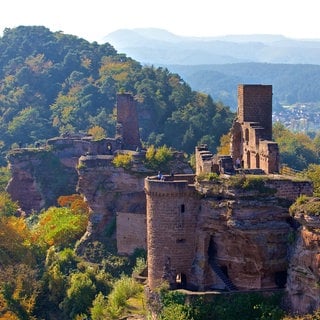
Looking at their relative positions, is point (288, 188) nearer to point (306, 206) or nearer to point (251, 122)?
point (306, 206)

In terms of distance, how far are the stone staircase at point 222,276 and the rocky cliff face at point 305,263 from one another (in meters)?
2.83

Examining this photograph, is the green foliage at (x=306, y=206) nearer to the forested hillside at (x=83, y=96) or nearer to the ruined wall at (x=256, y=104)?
the ruined wall at (x=256, y=104)

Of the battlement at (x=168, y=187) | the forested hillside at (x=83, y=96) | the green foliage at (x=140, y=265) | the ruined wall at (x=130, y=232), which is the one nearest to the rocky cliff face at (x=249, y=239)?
the battlement at (x=168, y=187)

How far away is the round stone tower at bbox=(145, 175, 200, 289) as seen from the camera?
36.1m

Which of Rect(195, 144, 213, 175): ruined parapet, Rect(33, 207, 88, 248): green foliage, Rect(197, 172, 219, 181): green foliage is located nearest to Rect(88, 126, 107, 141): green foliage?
Rect(33, 207, 88, 248): green foliage

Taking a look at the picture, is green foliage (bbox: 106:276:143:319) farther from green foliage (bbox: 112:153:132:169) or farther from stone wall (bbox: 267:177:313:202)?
stone wall (bbox: 267:177:313:202)

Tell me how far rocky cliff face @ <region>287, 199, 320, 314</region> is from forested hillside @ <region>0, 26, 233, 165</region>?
57149 millimetres

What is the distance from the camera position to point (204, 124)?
9825 centimetres

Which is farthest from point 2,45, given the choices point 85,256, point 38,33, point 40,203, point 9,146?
point 85,256

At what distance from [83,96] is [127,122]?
55233 mm

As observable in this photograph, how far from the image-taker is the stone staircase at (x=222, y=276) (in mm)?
35297

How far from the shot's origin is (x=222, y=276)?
35.5 meters

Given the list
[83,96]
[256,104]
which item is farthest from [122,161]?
[83,96]

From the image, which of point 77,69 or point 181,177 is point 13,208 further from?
point 77,69
